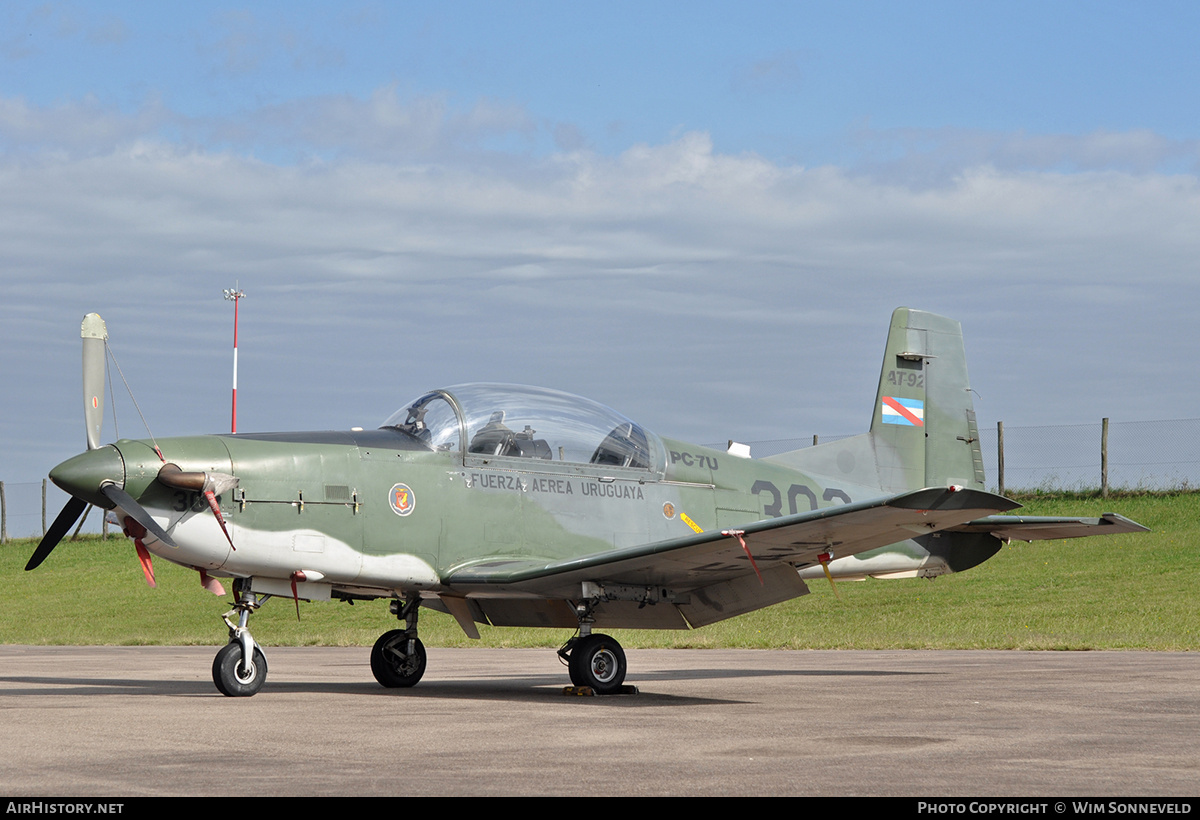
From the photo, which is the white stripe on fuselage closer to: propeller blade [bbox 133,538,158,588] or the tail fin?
propeller blade [bbox 133,538,158,588]

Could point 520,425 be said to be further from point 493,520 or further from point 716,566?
point 716,566

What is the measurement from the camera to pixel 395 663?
12570mm

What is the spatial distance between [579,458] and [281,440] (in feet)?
9.20

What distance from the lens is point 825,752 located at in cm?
689

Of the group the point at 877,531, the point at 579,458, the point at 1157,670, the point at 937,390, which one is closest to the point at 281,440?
the point at 579,458

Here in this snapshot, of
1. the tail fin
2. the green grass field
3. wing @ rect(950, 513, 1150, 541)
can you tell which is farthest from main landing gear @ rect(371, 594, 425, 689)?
the green grass field

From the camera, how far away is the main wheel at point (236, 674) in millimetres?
10727

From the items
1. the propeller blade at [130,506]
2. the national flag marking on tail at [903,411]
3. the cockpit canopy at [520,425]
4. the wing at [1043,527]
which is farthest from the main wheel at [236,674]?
the national flag marking on tail at [903,411]

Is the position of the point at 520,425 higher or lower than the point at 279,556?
higher

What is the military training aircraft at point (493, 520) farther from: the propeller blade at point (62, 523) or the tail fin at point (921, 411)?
the tail fin at point (921, 411)

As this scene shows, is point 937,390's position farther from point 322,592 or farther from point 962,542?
point 322,592

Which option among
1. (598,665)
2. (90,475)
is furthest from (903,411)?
(90,475)

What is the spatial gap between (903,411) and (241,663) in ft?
26.9

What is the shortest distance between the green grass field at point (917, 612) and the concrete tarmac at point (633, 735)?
6.67m
